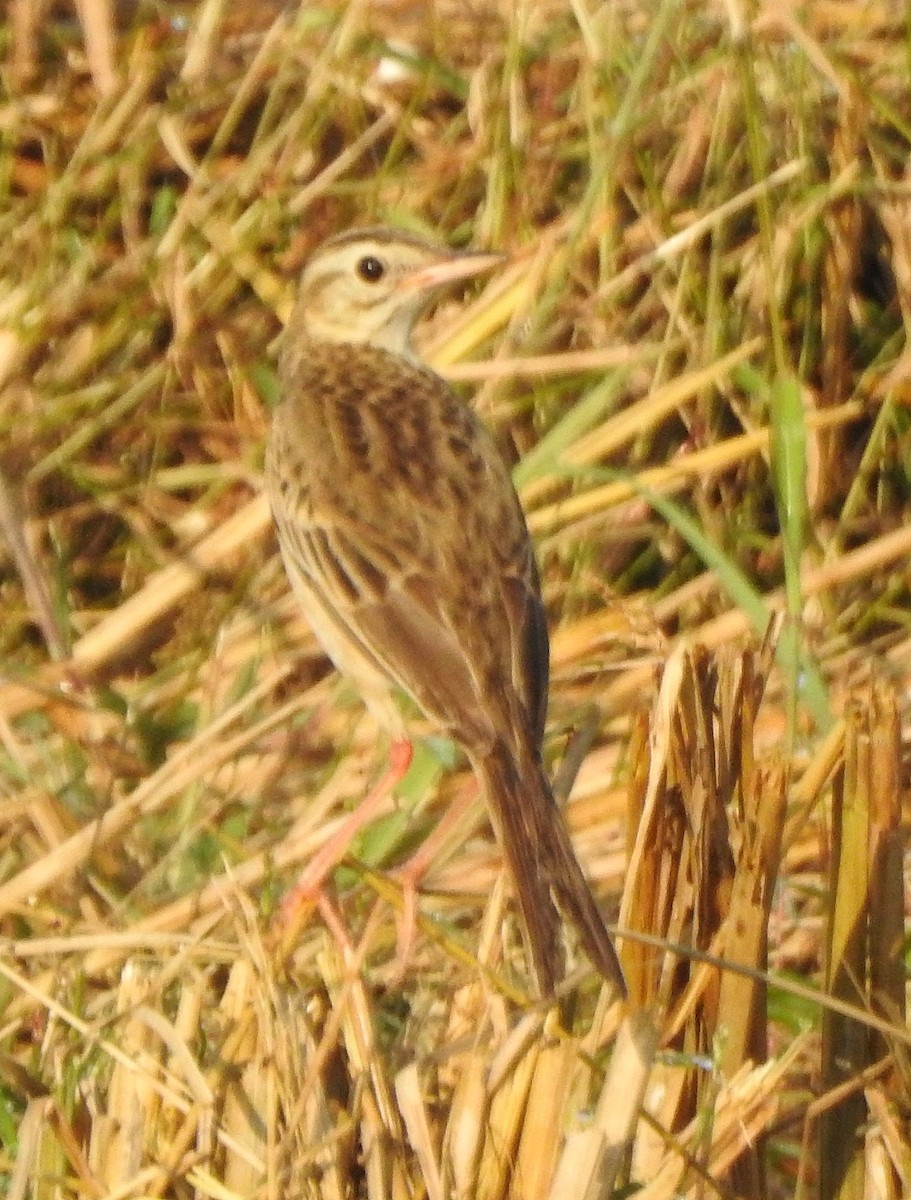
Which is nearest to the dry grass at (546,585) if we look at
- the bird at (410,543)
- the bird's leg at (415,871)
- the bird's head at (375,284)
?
the bird's leg at (415,871)

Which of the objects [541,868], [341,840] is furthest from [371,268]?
[541,868]

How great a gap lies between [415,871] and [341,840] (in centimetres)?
13

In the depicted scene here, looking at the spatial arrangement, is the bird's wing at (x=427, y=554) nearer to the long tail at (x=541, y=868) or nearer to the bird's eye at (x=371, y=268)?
the long tail at (x=541, y=868)

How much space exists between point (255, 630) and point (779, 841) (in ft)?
6.92

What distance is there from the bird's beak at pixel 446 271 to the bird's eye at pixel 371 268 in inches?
1.7

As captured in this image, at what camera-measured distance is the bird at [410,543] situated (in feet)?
12.5

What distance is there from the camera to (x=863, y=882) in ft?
10.4

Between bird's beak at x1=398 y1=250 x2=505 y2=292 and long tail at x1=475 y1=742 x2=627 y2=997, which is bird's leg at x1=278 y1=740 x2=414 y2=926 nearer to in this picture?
long tail at x1=475 y1=742 x2=627 y2=997

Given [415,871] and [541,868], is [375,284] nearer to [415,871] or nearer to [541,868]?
[415,871]

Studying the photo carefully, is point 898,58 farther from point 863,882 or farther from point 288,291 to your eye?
point 863,882

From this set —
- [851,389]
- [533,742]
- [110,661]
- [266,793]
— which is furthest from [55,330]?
[533,742]

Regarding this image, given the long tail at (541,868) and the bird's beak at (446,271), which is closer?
the long tail at (541,868)

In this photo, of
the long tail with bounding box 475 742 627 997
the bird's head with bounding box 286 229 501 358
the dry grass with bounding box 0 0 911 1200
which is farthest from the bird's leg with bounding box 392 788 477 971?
the bird's head with bounding box 286 229 501 358

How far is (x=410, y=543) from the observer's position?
4293 millimetres
